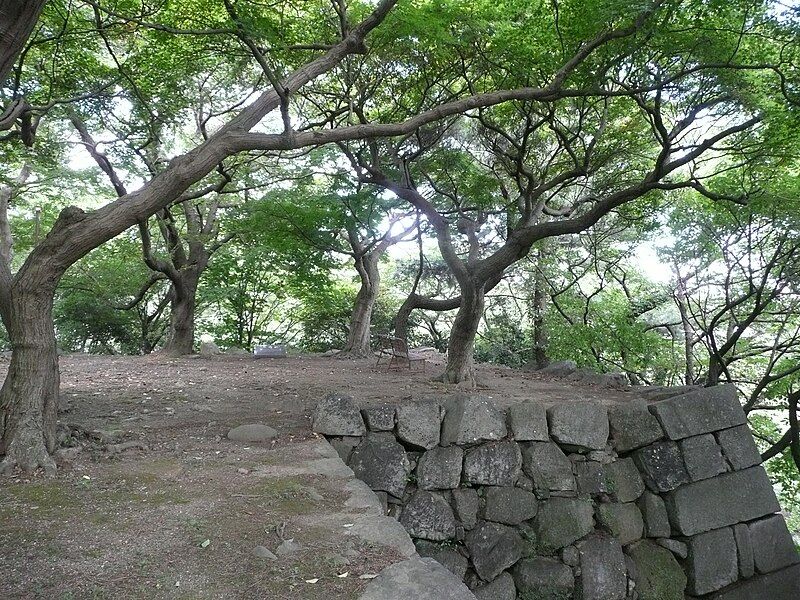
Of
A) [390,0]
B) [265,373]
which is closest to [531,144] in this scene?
[390,0]

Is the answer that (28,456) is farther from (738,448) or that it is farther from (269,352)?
(269,352)

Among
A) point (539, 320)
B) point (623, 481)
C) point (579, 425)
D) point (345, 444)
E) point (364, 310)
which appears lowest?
point (623, 481)

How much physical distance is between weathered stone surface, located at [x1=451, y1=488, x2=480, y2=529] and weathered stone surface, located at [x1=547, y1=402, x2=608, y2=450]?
106cm

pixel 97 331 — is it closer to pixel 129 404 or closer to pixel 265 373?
pixel 265 373

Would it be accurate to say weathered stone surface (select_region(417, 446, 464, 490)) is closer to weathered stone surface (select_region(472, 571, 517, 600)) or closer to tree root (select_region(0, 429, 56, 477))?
weathered stone surface (select_region(472, 571, 517, 600))

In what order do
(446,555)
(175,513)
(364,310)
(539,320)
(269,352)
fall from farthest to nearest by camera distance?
1. (539,320)
2. (364,310)
3. (269,352)
4. (446,555)
5. (175,513)

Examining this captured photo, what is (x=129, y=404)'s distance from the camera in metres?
5.75

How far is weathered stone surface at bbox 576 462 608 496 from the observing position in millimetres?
5488

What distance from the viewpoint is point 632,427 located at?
5.64 metres

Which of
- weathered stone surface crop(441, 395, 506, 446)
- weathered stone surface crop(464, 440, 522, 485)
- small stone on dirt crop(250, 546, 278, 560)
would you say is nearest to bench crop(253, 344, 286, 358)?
weathered stone surface crop(441, 395, 506, 446)

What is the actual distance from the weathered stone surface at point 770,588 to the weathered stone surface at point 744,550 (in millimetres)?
95

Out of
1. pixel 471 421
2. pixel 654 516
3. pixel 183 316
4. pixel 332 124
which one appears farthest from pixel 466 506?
pixel 183 316

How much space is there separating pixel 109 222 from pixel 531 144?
7.64m

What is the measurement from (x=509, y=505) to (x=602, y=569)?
3.97 ft
